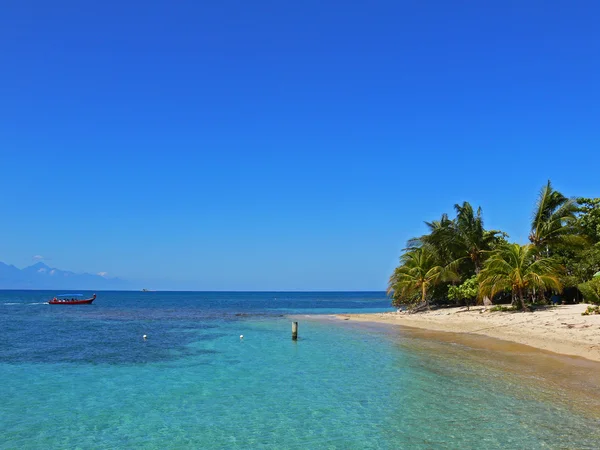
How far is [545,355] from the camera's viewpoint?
793 inches

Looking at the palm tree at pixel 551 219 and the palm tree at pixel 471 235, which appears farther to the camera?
the palm tree at pixel 471 235

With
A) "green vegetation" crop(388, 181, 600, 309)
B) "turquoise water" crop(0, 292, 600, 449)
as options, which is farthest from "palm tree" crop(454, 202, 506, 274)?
"turquoise water" crop(0, 292, 600, 449)

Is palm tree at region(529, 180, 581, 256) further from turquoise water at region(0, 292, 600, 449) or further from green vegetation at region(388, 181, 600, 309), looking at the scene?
turquoise water at region(0, 292, 600, 449)

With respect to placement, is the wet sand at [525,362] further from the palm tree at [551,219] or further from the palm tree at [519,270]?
the palm tree at [551,219]

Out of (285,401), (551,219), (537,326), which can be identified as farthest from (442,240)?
(285,401)

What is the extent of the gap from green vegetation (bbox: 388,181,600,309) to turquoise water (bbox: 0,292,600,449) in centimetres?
1124

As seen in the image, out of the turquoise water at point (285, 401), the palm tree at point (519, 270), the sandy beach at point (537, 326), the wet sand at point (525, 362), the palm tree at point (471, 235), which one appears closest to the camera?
the turquoise water at point (285, 401)

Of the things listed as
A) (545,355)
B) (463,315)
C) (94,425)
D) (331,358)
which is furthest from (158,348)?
(463,315)

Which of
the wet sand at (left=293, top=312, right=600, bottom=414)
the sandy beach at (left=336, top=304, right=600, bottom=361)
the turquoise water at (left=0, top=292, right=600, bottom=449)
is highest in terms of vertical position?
the sandy beach at (left=336, top=304, right=600, bottom=361)

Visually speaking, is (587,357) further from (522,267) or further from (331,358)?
(522,267)

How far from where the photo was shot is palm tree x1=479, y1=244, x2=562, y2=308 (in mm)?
31189

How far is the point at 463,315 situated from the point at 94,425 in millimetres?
32222

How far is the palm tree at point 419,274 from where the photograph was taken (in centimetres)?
4549

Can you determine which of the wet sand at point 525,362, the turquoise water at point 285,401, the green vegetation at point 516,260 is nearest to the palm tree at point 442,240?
the green vegetation at point 516,260
